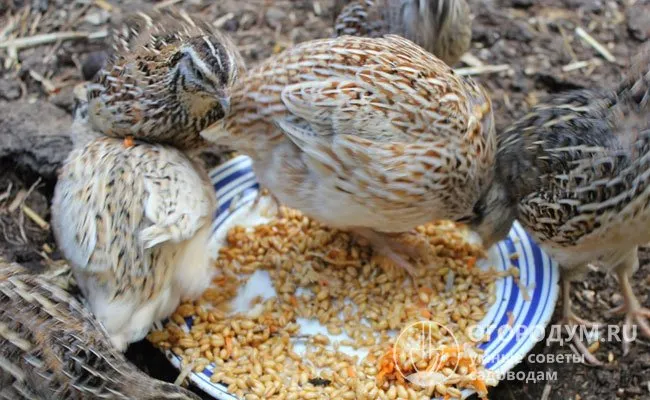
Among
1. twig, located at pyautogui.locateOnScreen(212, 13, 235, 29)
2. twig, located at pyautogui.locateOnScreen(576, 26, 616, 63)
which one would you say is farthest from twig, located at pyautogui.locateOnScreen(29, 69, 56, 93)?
twig, located at pyautogui.locateOnScreen(576, 26, 616, 63)

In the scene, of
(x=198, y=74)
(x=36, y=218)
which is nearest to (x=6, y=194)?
(x=36, y=218)

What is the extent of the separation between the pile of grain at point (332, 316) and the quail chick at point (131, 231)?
25 cm

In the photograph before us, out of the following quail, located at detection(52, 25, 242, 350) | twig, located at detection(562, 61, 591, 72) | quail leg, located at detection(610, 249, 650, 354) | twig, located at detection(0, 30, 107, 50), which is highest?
twig, located at detection(0, 30, 107, 50)

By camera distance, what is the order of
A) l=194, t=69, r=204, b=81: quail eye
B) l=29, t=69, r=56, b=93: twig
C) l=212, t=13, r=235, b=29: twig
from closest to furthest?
l=194, t=69, r=204, b=81: quail eye < l=29, t=69, r=56, b=93: twig < l=212, t=13, r=235, b=29: twig

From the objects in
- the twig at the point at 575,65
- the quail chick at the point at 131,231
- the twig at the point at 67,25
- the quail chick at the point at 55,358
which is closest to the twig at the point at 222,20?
the twig at the point at 67,25

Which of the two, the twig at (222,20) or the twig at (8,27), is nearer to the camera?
the twig at (8,27)

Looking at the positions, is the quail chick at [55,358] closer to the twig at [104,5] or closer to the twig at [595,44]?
the twig at [104,5]

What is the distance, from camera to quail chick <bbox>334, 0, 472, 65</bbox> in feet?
14.0

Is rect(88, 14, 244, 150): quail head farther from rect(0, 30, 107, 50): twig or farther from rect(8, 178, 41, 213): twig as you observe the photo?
rect(0, 30, 107, 50): twig

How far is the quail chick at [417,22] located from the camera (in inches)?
168

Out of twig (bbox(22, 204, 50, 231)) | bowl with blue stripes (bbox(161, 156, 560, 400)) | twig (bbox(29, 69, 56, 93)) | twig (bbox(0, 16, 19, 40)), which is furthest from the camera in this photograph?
twig (bbox(0, 16, 19, 40))

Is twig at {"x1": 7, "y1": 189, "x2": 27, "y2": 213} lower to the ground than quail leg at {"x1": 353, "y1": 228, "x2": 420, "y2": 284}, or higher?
higher

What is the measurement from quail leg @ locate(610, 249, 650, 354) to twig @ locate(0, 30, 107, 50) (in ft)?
11.9

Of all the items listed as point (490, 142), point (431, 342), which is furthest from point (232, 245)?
point (490, 142)
